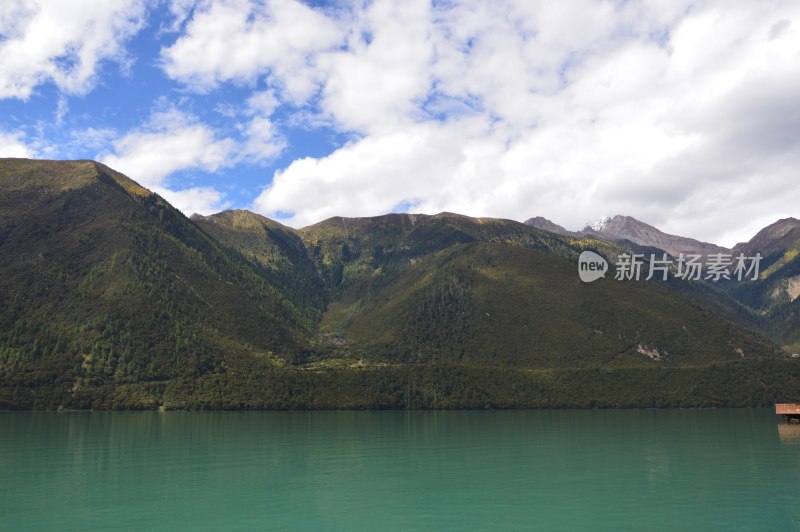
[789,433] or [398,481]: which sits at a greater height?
[398,481]

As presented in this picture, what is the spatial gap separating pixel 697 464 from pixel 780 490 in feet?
66.9

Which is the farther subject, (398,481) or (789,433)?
(789,433)

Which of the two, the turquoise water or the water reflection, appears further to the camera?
the water reflection

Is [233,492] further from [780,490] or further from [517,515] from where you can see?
[780,490]

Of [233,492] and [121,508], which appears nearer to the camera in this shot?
[121,508]

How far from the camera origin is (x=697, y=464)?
80250mm

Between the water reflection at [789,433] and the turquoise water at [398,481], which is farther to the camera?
the water reflection at [789,433]

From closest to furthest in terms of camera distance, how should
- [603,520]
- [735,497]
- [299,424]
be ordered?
[603,520] < [735,497] < [299,424]

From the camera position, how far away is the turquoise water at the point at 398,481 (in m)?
49.5

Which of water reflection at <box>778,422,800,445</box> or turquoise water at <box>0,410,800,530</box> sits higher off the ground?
turquoise water at <box>0,410,800,530</box>

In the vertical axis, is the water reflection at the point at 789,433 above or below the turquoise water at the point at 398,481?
below

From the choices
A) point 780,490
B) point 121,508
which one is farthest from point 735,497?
point 121,508

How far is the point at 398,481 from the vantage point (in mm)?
68875

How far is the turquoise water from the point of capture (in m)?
49.5
